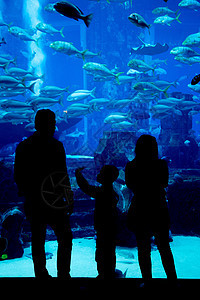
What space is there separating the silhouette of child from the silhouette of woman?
0.60 ft

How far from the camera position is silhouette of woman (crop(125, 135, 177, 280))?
88.6 inches

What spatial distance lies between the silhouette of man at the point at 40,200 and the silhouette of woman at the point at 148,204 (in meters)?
0.61

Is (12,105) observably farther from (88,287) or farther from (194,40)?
(88,287)

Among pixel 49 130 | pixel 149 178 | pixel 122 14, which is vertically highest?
pixel 122 14

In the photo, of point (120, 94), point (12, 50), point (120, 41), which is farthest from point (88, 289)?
point (12, 50)

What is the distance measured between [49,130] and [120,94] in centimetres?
1787

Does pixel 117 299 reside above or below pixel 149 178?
below

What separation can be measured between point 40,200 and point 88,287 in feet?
2.53

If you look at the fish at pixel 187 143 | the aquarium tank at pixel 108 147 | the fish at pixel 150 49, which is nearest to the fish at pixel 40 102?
the aquarium tank at pixel 108 147

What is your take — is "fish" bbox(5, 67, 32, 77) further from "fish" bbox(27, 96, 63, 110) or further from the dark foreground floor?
the dark foreground floor

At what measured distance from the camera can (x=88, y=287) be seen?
1.93 metres

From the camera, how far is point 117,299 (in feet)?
5.65

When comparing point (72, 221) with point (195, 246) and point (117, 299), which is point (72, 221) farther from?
point (117, 299)

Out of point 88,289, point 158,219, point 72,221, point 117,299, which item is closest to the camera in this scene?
point 117,299
